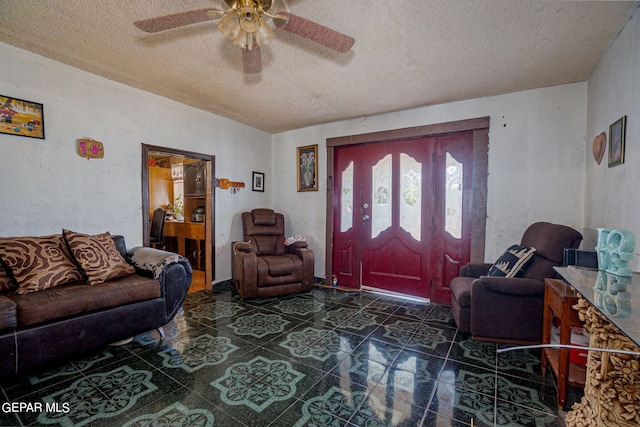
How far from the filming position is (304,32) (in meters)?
1.68

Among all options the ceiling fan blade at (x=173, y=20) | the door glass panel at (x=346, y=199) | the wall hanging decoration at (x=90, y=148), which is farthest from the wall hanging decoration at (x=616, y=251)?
the wall hanging decoration at (x=90, y=148)

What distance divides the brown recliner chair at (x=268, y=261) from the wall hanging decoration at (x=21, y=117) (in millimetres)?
2200

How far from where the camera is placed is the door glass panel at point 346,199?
4145 millimetres

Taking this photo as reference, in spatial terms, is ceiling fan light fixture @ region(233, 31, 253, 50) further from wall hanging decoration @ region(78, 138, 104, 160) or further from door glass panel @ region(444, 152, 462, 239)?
door glass panel @ region(444, 152, 462, 239)

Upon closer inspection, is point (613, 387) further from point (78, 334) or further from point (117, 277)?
point (117, 277)

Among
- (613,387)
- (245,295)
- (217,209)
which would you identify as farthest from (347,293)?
(613,387)

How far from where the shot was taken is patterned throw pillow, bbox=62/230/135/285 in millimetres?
2289

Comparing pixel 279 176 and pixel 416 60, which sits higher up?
pixel 416 60

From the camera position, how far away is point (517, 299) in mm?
2254

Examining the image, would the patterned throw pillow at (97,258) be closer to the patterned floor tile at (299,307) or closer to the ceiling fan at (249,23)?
the patterned floor tile at (299,307)

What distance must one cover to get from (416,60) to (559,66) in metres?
1.28

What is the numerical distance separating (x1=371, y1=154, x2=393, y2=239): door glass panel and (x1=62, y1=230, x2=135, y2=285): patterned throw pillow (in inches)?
113

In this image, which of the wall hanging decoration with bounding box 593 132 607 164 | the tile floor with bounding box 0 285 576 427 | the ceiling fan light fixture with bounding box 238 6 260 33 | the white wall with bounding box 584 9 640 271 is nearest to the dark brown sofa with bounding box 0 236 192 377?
the tile floor with bounding box 0 285 576 427

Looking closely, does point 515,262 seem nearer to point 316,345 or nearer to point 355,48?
point 316,345
